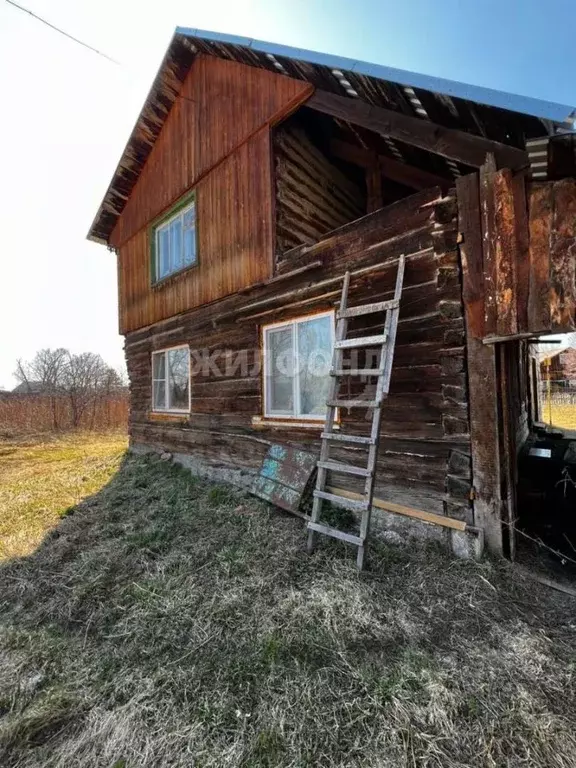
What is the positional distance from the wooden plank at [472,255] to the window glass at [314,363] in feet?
5.70

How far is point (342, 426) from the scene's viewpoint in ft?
15.2

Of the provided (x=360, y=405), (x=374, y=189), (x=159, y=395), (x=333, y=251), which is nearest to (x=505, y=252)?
(x=360, y=405)

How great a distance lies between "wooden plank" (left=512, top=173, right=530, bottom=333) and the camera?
10.6 feet

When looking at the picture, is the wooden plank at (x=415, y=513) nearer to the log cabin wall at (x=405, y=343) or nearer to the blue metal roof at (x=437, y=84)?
the log cabin wall at (x=405, y=343)

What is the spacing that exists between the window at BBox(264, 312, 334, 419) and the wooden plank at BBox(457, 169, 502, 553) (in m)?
1.73

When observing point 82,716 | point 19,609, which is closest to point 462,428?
point 82,716

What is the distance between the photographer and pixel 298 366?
5223 mm

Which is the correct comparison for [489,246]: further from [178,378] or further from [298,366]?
[178,378]

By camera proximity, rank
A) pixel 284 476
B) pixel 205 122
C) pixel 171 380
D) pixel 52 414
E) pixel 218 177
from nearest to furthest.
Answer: pixel 284 476
pixel 218 177
pixel 205 122
pixel 171 380
pixel 52 414

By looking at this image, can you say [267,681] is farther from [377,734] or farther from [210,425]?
[210,425]

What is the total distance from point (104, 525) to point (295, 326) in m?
3.82

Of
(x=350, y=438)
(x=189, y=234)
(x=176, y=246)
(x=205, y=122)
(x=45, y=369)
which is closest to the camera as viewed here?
(x=350, y=438)

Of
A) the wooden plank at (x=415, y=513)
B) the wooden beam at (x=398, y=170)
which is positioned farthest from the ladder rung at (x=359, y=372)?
the wooden beam at (x=398, y=170)

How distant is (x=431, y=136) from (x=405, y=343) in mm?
2027
